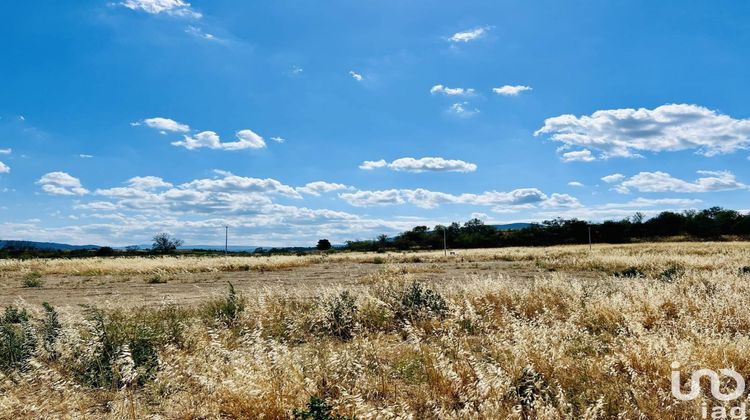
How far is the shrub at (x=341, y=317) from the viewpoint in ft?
30.0

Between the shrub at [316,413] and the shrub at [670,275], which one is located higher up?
the shrub at [670,275]

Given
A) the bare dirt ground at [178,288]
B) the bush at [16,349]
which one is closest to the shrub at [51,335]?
the bush at [16,349]

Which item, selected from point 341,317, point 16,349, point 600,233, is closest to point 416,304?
point 341,317

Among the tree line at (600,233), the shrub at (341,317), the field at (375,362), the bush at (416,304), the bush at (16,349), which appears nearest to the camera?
the field at (375,362)

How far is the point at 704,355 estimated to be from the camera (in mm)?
5684

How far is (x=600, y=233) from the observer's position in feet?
328

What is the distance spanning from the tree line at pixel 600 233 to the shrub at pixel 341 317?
8102 cm

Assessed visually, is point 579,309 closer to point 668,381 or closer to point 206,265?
point 668,381

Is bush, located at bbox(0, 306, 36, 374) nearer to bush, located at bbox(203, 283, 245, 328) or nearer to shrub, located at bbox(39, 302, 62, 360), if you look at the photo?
shrub, located at bbox(39, 302, 62, 360)

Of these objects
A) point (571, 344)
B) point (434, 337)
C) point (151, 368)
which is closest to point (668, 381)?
point (571, 344)

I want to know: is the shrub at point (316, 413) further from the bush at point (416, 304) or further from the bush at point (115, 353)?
the bush at point (416, 304)

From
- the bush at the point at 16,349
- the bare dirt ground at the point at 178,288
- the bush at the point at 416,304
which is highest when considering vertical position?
the bush at the point at 416,304

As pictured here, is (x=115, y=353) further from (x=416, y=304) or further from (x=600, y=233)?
(x=600, y=233)

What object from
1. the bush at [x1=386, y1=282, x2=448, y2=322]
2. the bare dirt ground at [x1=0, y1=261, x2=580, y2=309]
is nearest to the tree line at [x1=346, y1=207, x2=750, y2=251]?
the bare dirt ground at [x1=0, y1=261, x2=580, y2=309]
